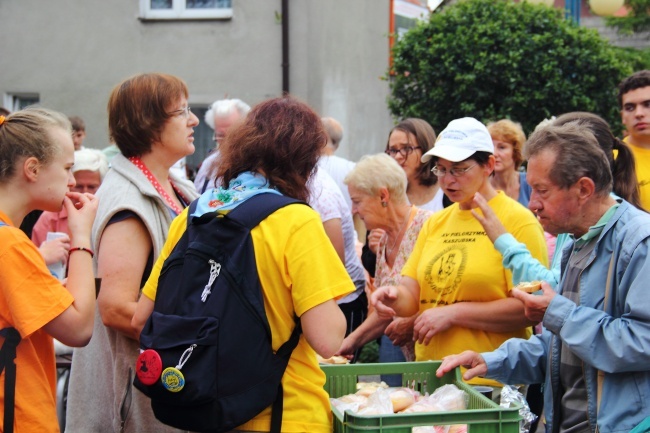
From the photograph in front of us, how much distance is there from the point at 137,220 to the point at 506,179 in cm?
358

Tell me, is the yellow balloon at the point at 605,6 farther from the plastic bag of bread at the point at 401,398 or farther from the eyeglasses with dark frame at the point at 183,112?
the plastic bag of bread at the point at 401,398

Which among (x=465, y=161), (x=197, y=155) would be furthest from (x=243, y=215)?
(x=197, y=155)

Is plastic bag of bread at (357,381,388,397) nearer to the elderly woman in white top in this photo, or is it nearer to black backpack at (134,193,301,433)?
black backpack at (134,193,301,433)

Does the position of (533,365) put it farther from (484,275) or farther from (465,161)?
(465,161)

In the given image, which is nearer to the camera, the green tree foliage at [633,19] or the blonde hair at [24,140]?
the blonde hair at [24,140]

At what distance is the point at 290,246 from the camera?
2.74 m

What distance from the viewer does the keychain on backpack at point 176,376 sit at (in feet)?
8.86

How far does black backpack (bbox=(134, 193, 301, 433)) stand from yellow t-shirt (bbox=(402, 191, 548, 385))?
1439mm

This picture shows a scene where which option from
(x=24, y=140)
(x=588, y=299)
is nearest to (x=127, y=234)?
(x=24, y=140)

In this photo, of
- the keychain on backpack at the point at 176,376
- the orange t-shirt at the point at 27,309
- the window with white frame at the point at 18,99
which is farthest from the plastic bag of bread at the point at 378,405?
the window with white frame at the point at 18,99

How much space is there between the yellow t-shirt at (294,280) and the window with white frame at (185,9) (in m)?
11.2

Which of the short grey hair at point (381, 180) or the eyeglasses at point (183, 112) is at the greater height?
the eyeglasses at point (183, 112)

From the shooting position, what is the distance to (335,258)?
2807 mm

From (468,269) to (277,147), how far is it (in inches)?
57.7
